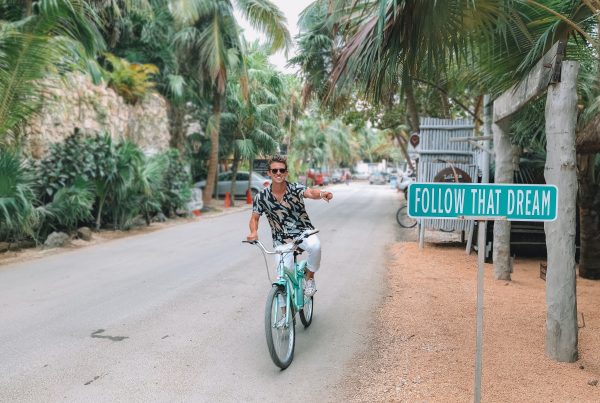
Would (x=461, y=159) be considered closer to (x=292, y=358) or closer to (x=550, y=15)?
(x=550, y=15)

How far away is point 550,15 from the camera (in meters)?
5.51

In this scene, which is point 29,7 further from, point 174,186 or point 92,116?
point 174,186

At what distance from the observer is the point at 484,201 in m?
3.29

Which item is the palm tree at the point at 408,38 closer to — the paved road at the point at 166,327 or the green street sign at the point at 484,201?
the green street sign at the point at 484,201

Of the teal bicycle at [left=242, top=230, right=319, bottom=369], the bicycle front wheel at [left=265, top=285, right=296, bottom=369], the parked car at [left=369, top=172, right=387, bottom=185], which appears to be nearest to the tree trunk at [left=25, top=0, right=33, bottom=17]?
A: the teal bicycle at [left=242, top=230, right=319, bottom=369]

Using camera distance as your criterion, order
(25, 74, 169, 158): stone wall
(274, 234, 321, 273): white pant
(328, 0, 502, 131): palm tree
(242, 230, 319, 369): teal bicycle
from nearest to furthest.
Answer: (242, 230, 319, 369): teal bicycle < (328, 0, 502, 131): palm tree < (274, 234, 321, 273): white pant < (25, 74, 169, 158): stone wall

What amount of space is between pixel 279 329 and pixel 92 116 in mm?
11942

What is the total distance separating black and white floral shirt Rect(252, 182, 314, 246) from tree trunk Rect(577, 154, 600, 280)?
4.75 meters

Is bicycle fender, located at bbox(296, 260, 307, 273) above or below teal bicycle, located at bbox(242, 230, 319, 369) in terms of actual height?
above

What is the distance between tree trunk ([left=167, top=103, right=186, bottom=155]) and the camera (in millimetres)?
21844

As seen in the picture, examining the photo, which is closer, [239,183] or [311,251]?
[311,251]

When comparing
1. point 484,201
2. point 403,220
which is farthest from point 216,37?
point 484,201

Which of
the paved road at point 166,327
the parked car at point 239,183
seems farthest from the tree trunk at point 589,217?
the parked car at point 239,183

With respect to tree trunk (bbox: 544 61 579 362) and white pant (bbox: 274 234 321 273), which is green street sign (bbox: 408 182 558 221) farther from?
white pant (bbox: 274 234 321 273)
